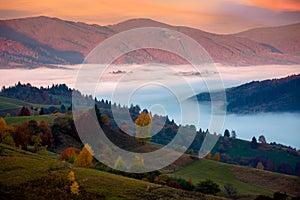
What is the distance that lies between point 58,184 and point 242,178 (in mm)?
84537

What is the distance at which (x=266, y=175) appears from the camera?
156 metres

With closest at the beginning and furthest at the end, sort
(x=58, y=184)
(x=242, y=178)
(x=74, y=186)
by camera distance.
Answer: (x=74, y=186) → (x=58, y=184) → (x=242, y=178)

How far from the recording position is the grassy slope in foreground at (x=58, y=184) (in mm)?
77500

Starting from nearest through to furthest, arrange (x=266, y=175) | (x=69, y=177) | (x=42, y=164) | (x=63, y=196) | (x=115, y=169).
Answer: (x=63, y=196) < (x=69, y=177) < (x=42, y=164) < (x=115, y=169) < (x=266, y=175)

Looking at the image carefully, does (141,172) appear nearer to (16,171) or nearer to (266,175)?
(16,171)

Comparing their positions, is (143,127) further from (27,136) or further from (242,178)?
(27,136)

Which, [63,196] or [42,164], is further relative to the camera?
[42,164]

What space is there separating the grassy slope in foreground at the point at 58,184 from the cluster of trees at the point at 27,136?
3203cm

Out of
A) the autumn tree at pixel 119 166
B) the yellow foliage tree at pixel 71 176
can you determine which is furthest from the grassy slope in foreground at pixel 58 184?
the autumn tree at pixel 119 166

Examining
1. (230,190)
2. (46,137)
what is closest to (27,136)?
(46,137)

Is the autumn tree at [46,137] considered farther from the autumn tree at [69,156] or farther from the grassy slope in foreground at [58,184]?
the grassy slope in foreground at [58,184]

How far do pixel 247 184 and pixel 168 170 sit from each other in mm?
24475

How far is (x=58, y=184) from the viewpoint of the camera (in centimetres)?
8169

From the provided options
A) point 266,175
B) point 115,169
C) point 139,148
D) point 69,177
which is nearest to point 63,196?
point 69,177
